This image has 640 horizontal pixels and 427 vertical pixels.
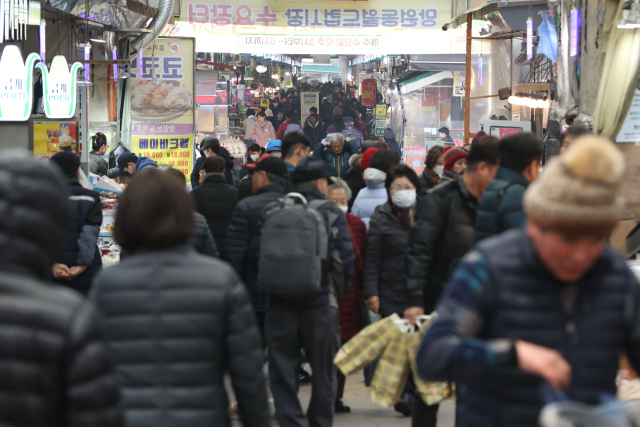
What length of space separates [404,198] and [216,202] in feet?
6.06

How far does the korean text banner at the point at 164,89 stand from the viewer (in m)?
14.5

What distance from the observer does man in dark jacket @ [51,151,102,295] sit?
561 centimetres

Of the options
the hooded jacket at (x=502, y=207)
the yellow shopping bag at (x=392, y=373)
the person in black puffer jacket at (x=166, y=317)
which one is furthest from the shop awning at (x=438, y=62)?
the person in black puffer jacket at (x=166, y=317)

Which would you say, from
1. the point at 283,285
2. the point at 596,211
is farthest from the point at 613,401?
the point at 283,285

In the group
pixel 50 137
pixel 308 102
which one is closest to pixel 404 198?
pixel 50 137

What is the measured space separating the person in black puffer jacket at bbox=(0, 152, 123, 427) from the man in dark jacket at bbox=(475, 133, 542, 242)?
2.41 metres

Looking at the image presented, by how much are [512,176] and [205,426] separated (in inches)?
84.4

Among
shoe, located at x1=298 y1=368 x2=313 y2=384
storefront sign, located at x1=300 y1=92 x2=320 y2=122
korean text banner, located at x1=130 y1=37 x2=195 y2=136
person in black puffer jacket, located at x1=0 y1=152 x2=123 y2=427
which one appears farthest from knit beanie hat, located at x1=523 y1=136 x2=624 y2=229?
storefront sign, located at x1=300 y1=92 x2=320 y2=122

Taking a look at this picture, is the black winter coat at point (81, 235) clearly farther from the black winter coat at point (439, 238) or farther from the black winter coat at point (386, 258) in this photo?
the black winter coat at point (439, 238)

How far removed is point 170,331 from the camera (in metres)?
2.54

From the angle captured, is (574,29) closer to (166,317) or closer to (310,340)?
(310,340)

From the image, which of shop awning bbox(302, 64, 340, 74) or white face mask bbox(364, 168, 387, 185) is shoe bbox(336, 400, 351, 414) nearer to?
white face mask bbox(364, 168, 387, 185)

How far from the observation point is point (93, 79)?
14406 millimetres

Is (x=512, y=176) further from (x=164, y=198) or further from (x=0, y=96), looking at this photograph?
(x=0, y=96)
